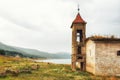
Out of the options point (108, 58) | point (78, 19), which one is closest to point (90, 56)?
point (108, 58)

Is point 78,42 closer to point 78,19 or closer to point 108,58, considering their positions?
A: point 78,19

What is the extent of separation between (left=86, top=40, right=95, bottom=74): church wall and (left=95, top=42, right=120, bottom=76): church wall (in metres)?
0.98

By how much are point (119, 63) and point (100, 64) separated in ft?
9.55

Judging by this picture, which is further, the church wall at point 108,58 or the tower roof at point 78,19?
the tower roof at point 78,19

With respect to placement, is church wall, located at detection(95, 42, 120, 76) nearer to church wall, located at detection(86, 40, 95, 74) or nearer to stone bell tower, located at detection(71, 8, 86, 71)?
church wall, located at detection(86, 40, 95, 74)

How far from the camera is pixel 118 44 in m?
38.8

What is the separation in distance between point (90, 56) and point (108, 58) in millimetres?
3521

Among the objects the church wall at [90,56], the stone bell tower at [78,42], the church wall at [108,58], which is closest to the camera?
the church wall at [108,58]

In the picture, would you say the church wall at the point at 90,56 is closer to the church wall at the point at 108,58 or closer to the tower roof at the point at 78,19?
the church wall at the point at 108,58

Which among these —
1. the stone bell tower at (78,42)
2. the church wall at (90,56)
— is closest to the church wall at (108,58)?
the church wall at (90,56)

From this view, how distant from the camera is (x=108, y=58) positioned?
127ft

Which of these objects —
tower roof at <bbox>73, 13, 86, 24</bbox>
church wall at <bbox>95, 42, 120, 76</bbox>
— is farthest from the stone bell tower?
church wall at <bbox>95, 42, 120, 76</bbox>

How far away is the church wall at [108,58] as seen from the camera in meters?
38.5

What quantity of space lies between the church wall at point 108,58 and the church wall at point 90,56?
0.98m
